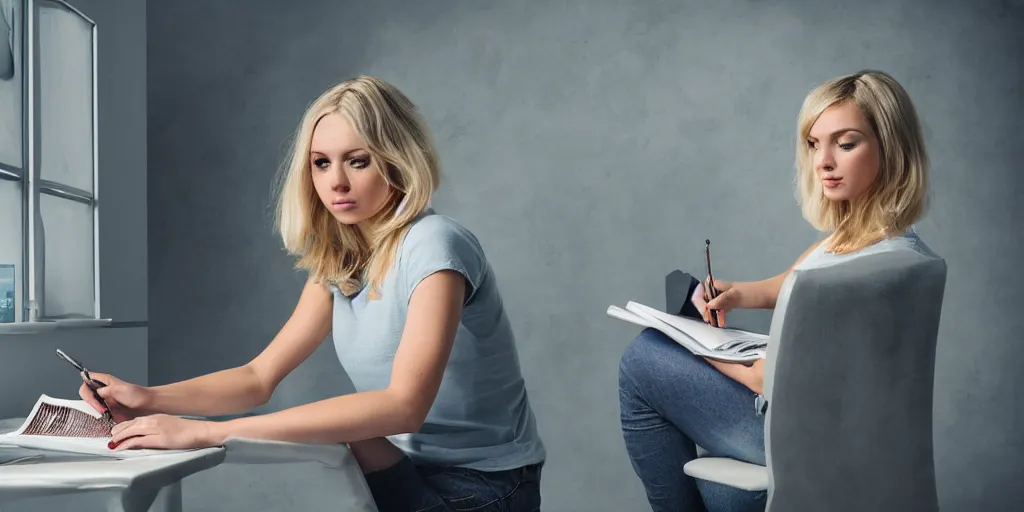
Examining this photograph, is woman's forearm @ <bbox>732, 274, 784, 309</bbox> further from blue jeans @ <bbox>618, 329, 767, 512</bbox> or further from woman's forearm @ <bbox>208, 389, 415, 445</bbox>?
woman's forearm @ <bbox>208, 389, 415, 445</bbox>

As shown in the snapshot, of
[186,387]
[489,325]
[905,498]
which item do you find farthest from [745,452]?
[186,387]

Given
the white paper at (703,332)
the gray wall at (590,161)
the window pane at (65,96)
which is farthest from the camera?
the gray wall at (590,161)

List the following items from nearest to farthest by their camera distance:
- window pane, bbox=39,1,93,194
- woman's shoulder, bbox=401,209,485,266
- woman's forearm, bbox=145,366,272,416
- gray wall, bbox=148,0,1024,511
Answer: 1. woman's shoulder, bbox=401,209,485,266
2. woman's forearm, bbox=145,366,272,416
3. window pane, bbox=39,1,93,194
4. gray wall, bbox=148,0,1024,511

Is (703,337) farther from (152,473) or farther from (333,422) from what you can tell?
(152,473)

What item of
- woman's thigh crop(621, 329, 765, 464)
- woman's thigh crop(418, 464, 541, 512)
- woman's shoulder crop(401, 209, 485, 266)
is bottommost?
woman's thigh crop(418, 464, 541, 512)

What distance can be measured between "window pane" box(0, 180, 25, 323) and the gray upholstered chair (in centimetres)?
152

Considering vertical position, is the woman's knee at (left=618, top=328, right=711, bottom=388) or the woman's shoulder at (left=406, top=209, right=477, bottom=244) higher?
the woman's shoulder at (left=406, top=209, right=477, bottom=244)

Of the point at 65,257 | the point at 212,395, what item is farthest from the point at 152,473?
the point at 65,257

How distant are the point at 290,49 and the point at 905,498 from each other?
225 cm

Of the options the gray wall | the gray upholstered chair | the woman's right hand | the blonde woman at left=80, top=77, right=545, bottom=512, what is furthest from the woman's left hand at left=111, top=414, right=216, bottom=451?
the gray wall

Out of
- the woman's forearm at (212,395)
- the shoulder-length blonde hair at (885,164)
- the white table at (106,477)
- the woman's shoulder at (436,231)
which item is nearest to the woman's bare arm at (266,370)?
the woman's forearm at (212,395)

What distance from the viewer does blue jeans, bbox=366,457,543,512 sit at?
113 centimetres

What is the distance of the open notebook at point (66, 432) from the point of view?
36.6 inches

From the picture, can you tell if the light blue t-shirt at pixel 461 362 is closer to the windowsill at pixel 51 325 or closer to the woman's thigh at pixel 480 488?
the woman's thigh at pixel 480 488
